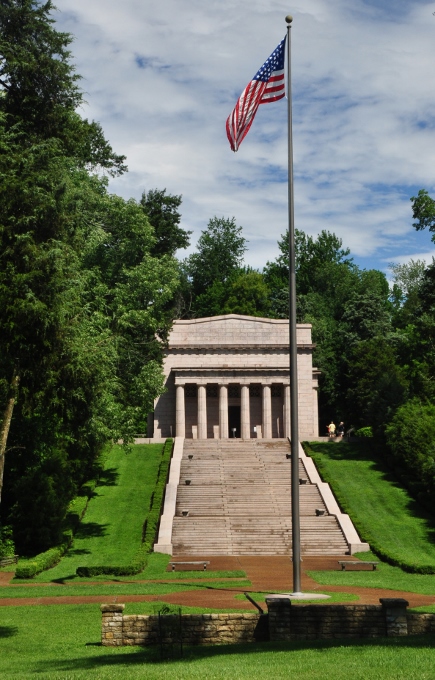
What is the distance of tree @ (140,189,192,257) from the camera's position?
7381 cm

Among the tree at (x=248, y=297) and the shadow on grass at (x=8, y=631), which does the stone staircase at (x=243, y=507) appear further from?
the tree at (x=248, y=297)

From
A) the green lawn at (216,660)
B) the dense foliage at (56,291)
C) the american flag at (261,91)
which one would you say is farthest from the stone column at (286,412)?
the green lawn at (216,660)

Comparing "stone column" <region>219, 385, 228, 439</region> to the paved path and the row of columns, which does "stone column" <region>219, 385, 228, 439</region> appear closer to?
the row of columns

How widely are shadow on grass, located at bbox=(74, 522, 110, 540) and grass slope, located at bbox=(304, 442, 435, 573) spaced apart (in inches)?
486

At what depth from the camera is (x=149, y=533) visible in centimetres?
3978

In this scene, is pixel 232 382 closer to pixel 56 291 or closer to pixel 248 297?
pixel 248 297

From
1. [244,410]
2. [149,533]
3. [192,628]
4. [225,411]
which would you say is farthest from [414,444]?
[192,628]

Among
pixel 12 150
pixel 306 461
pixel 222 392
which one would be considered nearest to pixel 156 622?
pixel 12 150

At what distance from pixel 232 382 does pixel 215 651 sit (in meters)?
50.0

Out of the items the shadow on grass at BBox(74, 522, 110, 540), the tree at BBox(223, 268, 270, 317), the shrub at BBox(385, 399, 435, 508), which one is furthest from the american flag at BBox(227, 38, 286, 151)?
the tree at BBox(223, 268, 270, 317)

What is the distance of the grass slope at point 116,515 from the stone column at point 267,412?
9.43 metres

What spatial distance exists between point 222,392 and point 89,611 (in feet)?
142

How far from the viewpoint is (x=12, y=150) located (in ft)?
105

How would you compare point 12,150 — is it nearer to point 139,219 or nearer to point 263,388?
point 139,219
